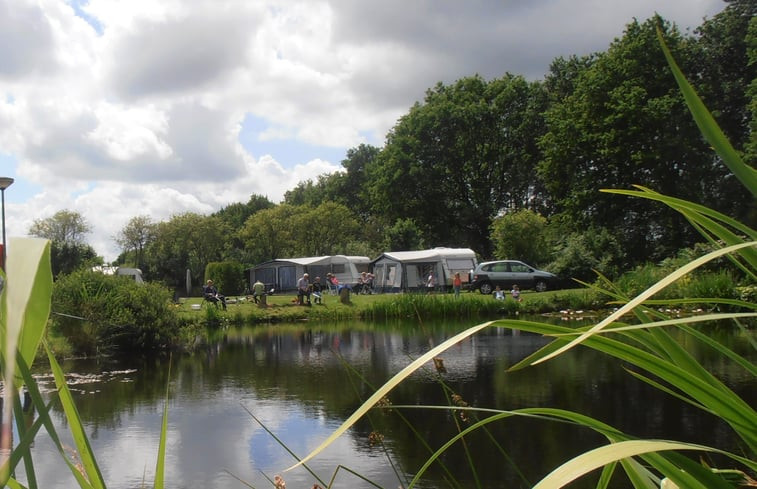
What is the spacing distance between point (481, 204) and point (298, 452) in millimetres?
33706

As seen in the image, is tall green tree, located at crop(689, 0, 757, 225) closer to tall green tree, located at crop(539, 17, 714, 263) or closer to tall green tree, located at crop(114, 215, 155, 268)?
tall green tree, located at crop(539, 17, 714, 263)

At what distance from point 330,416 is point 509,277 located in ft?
65.3

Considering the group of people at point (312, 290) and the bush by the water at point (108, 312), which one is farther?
the group of people at point (312, 290)

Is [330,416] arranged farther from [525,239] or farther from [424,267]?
[525,239]

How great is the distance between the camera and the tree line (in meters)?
26.7

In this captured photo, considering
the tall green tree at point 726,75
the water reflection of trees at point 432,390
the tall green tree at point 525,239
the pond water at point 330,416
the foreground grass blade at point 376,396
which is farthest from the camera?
the tall green tree at point 525,239

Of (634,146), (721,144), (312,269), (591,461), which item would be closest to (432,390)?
(721,144)

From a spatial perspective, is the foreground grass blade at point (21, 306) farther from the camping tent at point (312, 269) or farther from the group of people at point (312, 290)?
the camping tent at point (312, 269)

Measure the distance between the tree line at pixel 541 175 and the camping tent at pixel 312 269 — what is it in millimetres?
3079

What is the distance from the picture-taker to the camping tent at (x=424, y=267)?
30.3m

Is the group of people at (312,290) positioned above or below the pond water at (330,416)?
above

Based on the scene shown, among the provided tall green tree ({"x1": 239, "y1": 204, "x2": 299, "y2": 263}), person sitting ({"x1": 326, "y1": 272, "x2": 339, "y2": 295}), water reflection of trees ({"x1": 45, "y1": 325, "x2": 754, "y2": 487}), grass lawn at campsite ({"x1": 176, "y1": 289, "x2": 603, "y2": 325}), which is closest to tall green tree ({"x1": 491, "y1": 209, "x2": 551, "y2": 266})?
person sitting ({"x1": 326, "y1": 272, "x2": 339, "y2": 295})

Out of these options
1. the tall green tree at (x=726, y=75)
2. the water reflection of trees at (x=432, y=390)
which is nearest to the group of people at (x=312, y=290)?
the water reflection of trees at (x=432, y=390)

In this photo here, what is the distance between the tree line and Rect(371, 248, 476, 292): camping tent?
2.18m
